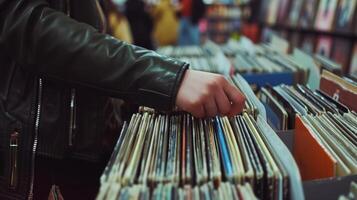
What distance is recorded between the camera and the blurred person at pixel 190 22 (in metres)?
5.69

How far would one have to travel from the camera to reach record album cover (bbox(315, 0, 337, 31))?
2.93m

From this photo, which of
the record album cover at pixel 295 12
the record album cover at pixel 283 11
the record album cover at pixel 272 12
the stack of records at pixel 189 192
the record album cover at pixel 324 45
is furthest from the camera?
the record album cover at pixel 272 12

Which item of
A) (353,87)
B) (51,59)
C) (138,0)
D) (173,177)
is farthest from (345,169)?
(138,0)

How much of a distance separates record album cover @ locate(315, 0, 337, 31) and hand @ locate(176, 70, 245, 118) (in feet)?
8.09

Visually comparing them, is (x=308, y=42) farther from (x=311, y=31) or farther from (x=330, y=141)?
(x=330, y=141)

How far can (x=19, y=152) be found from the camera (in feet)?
2.86

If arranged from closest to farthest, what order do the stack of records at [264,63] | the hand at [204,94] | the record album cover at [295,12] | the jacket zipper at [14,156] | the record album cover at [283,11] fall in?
1. the hand at [204,94]
2. the jacket zipper at [14,156]
3. the stack of records at [264,63]
4. the record album cover at [295,12]
5. the record album cover at [283,11]

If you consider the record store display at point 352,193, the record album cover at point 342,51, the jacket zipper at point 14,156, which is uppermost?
the record album cover at point 342,51

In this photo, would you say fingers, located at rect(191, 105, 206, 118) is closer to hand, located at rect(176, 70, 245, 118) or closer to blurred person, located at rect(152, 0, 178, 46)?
hand, located at rect(176, 70, 245, 118)

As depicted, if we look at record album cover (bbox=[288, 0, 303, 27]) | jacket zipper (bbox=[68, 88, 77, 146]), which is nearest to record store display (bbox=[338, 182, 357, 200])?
jacket zipper (bbox=[68, 88, 77, 146])

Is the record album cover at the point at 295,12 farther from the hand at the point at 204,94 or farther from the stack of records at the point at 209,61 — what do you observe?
the hand at the point at 204,94

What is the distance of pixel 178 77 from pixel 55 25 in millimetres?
275

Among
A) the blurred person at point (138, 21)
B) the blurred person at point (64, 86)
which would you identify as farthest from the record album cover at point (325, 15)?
the blurred person at point (64, 86)

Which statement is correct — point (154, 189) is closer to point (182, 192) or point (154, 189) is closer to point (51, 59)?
point (182, 192)
